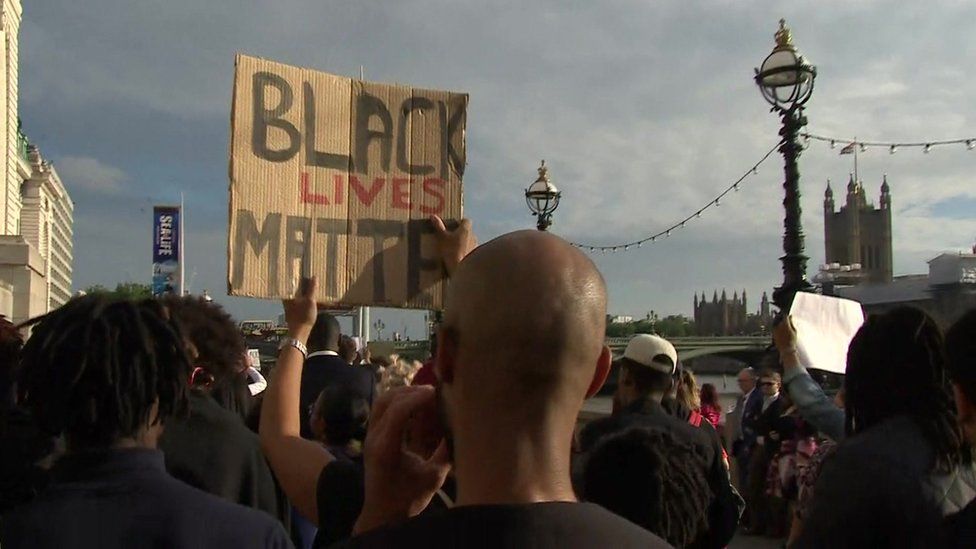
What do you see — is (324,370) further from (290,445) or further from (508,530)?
(508,530)

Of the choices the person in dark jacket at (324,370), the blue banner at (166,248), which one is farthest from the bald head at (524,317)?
the blue banner at (166,248)

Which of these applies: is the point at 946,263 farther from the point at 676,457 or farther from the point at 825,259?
the point at 676,457

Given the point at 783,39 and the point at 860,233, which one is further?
the point at 860,233

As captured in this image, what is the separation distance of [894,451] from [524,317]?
5.26 ft

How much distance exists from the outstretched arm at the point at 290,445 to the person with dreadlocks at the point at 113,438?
0.26 m

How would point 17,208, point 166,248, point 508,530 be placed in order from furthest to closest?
1. point 17,208
2. point 166,248
3. point 508,530

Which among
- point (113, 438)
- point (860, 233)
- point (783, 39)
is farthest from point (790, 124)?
point (860, 233)

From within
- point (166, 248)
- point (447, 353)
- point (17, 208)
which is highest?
point (17, 208)

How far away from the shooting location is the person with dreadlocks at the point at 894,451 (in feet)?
8.07

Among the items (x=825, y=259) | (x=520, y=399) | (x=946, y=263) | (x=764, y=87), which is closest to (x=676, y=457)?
(x=520, y=399)

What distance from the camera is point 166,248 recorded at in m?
23.0

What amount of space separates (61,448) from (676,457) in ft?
6.15

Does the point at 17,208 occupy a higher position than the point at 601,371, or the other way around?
the point at 17,208

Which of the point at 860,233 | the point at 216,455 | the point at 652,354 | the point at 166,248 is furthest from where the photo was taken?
the point at 860,233
